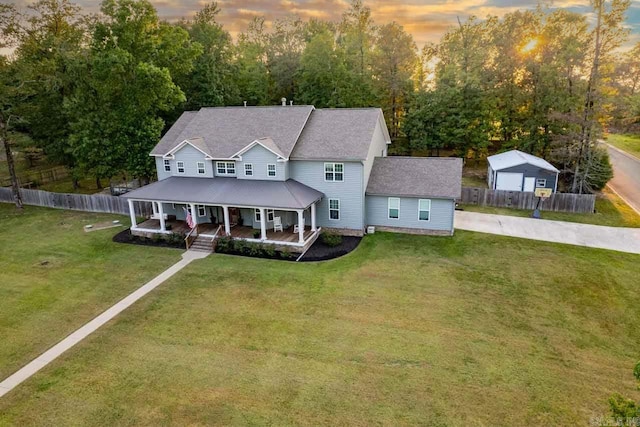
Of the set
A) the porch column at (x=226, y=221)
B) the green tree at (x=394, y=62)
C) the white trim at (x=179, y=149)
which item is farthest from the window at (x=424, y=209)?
the green tree at (x=394, y=62)

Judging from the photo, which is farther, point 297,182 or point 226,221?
point 297,182

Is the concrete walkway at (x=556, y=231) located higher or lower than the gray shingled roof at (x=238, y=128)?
lower

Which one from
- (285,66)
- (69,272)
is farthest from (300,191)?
(285,66)

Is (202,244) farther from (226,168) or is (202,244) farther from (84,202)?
(84,202)

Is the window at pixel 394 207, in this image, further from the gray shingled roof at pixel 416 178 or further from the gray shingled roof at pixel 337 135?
the gray shingled roof at pixel 337 135

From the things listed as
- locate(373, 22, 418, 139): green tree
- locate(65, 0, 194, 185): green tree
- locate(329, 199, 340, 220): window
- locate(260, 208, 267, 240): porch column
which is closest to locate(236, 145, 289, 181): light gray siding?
locate(260, 208, 267, 240): porch column

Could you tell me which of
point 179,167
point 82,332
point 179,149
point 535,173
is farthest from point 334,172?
point 535,173
